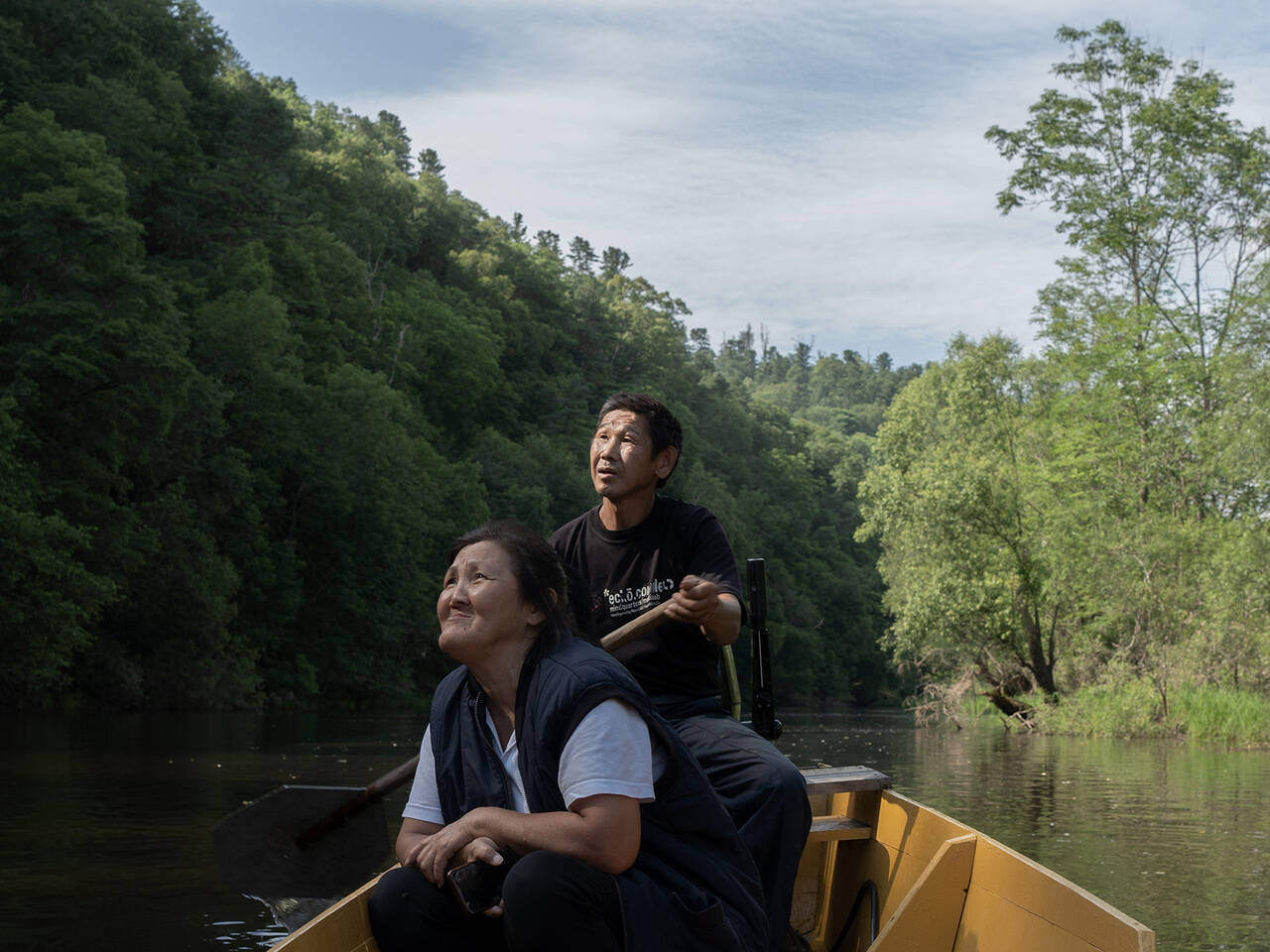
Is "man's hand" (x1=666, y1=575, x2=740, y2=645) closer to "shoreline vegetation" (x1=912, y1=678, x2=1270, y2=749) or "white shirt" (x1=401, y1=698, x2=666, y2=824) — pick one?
"white shirt" (x1=401, y1=698, x2=666, y2=824)

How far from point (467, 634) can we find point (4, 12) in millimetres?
34461

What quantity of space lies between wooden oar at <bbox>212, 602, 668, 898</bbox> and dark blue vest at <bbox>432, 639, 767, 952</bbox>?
4.99ft

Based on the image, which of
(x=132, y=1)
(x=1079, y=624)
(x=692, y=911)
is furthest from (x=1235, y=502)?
(x=132, y=1)

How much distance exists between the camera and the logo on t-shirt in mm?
3994

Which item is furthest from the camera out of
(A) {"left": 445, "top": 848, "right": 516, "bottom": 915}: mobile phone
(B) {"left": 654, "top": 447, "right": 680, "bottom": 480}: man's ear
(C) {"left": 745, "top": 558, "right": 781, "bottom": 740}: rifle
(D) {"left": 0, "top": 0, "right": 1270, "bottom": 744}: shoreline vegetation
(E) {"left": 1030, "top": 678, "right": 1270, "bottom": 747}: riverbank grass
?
(D) {"left": 0, "top": 0, "right": 1270, "bottom": 744}: shoreline vegetation

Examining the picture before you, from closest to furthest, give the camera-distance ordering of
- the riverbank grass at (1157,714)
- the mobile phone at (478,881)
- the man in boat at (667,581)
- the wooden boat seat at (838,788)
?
1. the mobile phone at (478,881)
2. the man in boat at (667,581)
3. the wooden boat seat at (838,788)
4. the riverbank grass at (1157,714)

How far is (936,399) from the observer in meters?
39.3

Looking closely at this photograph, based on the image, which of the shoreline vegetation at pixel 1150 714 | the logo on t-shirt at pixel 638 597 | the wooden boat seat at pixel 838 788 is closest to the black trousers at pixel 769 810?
the logo on t-shirt at pixel 638 597

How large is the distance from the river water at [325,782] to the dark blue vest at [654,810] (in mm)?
3698

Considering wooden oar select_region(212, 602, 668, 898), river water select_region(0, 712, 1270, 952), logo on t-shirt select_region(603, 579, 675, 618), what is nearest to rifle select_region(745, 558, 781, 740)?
logo on t-shirt select_region(603, 579, 675, 618)

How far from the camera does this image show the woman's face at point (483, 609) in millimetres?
2721

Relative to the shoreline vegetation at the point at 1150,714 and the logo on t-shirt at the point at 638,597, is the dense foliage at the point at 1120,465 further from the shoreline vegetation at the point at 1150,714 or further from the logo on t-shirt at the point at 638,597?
the logo on t-shirt at the point at 638,597

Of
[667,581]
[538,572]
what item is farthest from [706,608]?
[538,572]

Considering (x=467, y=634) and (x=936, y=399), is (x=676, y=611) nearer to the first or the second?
(x=467, y=634)
